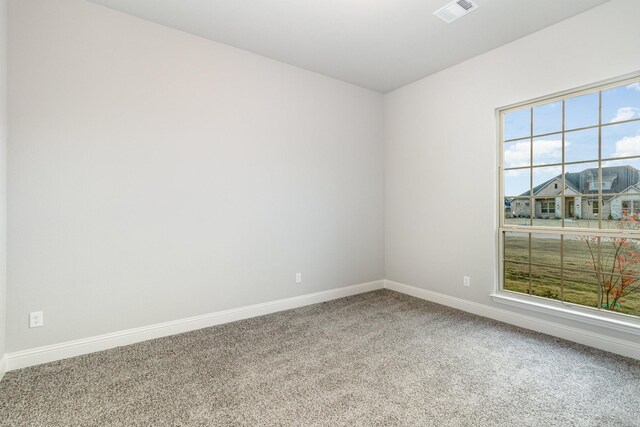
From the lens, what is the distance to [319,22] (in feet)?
8.95

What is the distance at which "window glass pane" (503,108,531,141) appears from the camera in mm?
3113

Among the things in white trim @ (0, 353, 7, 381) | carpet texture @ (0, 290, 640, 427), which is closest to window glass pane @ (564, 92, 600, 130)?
carpet texture @ (0, 290, 640, 427)

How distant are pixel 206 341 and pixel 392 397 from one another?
1.64 m

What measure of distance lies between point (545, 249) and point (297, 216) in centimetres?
258

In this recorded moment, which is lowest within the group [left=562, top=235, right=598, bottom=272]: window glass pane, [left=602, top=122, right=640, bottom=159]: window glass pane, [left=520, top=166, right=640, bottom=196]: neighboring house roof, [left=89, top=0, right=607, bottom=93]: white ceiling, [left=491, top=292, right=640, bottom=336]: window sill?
[left=491, top=292, right=640, bottom=336]: window sill

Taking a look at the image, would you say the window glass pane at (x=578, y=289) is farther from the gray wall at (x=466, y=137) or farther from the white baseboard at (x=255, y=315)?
the gray wall at (x=466, y=137)

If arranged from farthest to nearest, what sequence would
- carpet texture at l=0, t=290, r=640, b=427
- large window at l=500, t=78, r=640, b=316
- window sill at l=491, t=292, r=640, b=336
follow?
large window at l=500, t=78, r=640, b=316 < window sill at l=491, t=292, r=640, b=336 < carpet texture at l=0, t=290, r=640, b=427

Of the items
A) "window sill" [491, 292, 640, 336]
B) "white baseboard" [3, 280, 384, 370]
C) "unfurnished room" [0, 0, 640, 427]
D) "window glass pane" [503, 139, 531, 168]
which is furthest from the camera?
"window glass pane" [503, 139, 531, 168]

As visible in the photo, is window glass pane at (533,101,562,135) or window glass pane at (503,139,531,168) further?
window glass pane at (503,139,531,168)

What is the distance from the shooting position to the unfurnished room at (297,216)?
2.02 metres

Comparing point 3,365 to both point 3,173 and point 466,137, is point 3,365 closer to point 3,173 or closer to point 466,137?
point 3,173

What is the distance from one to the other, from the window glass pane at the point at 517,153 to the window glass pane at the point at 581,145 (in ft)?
1.02

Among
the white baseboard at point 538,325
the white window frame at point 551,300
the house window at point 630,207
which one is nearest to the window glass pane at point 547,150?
the white window frame at point 551,300

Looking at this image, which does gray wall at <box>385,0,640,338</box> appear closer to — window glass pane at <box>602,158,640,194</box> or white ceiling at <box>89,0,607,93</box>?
white ceiling at <box>89,0,607,93</box>
